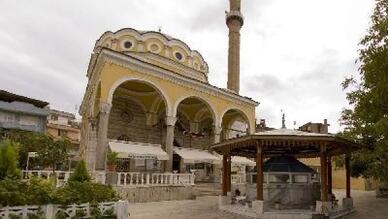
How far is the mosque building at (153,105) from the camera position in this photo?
65.4 feet

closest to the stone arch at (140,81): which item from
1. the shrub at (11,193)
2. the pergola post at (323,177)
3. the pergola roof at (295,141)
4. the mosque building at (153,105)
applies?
the mosque building at (153,105)

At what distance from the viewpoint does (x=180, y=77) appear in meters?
23.1

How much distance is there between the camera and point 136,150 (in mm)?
20328

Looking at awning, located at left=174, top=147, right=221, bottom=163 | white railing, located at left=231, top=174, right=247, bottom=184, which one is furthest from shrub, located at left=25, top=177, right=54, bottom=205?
white railing, located at left=231, top=174, right=247, bottom=184

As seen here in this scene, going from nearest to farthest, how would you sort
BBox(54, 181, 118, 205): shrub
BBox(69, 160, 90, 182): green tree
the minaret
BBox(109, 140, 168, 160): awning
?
1. BBox(54, 181, 118, 205): shrub
2. BBox(69, 160, 90, 182): green tree
3. BBox(109, 140, 168, 160): awning
4. the minaret

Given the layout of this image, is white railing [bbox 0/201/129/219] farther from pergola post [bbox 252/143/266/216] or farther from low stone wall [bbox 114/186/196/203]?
low stone wall [bbox 114/186/196/203]

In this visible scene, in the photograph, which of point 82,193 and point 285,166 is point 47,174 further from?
point 285,166

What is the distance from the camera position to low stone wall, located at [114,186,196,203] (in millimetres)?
17170

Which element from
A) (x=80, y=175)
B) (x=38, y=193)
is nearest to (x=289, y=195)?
(x=80, y=175)

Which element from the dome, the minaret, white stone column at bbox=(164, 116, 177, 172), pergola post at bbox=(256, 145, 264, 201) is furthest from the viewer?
the minaret

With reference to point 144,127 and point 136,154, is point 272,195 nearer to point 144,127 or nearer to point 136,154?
point 136,154

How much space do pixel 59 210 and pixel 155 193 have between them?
9.47m

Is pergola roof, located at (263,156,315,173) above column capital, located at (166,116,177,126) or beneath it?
beneath

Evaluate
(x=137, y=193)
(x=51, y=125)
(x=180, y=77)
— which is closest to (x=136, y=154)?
(x=137, y=193)
